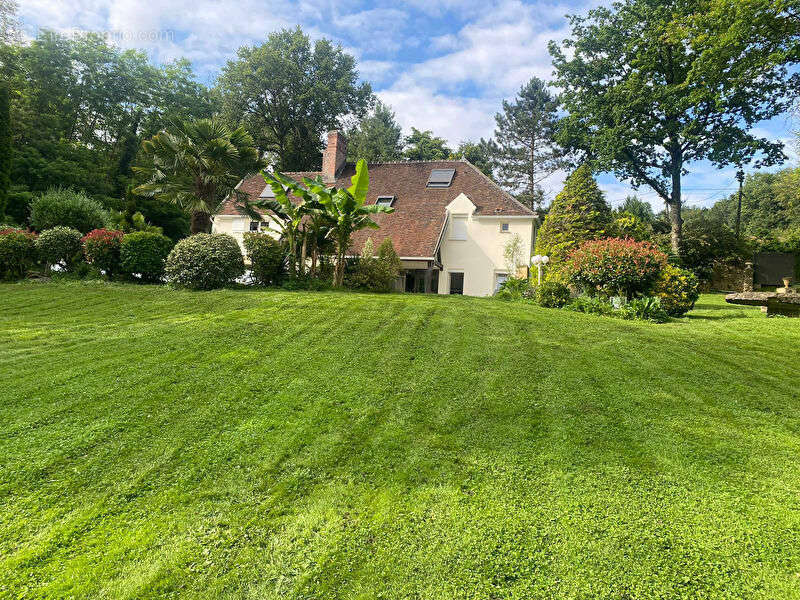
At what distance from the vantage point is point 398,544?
8.91ft

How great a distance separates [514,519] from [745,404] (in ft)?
12.7

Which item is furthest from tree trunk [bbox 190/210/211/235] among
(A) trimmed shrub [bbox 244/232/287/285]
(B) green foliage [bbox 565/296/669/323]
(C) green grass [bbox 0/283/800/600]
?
(B) green foliage [bbox 565/296/669/323]

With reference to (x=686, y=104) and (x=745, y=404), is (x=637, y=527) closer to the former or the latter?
(x=745, y=404)

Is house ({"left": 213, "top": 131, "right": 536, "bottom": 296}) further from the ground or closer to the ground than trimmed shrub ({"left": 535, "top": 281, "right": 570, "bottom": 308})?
further from the ground

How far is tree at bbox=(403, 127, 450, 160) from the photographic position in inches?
1613

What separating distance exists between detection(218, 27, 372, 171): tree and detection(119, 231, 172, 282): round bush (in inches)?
965

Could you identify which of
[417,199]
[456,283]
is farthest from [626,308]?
[417,199]

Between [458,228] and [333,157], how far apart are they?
963 cm

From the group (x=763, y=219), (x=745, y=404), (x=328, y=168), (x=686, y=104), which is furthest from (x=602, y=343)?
(x=763, y=219)

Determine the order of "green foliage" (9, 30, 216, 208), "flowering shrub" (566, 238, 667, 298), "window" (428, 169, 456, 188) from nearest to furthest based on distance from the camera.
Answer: "flowering shrub" (566, 238, 667, 298), "window" (428, 169, 456, 188), "green foliage" (9, 30, 216, 208)

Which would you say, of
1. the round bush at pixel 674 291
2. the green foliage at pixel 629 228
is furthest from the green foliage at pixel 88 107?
the round bush at pixel 674 291

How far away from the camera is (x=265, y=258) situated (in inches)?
551

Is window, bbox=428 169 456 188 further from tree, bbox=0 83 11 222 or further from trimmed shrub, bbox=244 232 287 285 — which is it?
tree, bbox=0 83 11 222

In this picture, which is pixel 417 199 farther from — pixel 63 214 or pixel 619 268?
pixel 63 214
